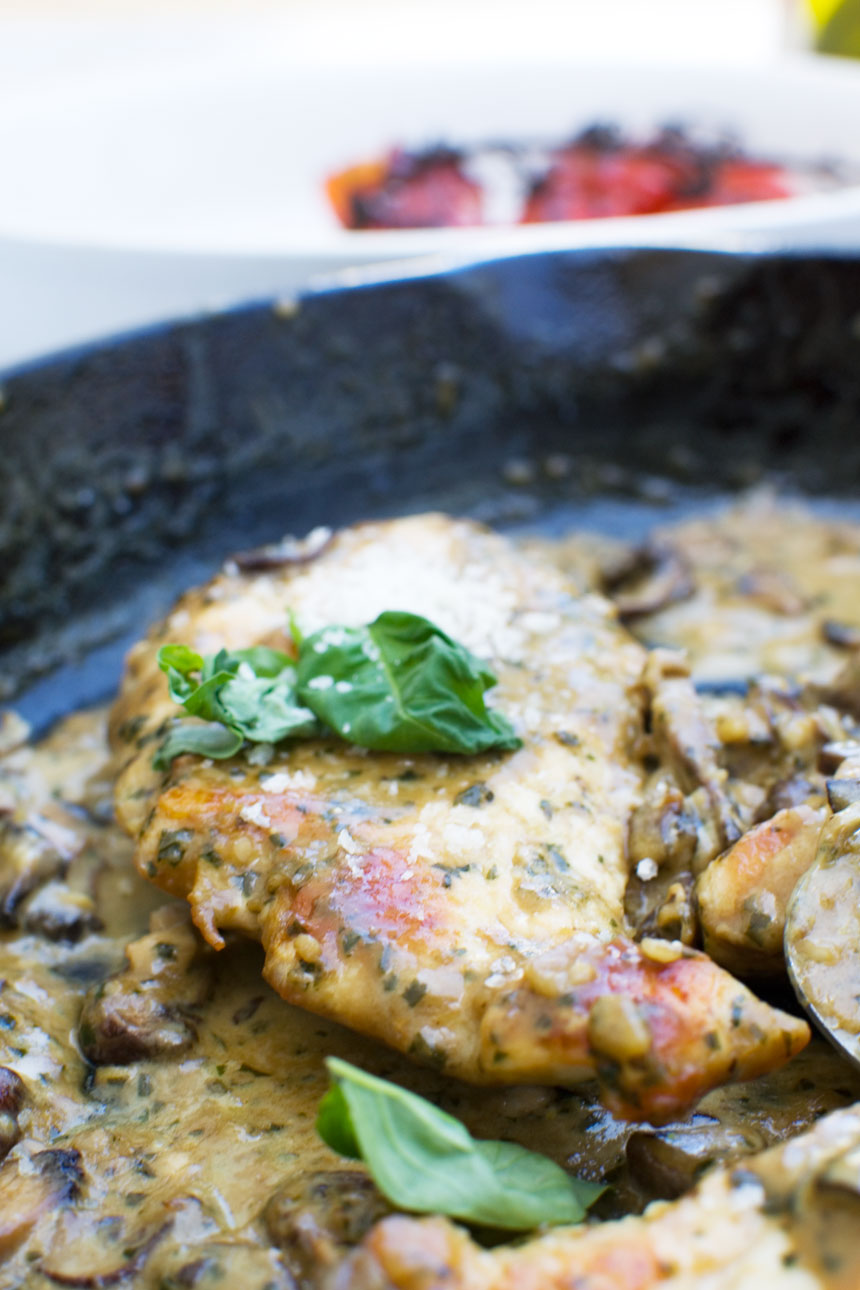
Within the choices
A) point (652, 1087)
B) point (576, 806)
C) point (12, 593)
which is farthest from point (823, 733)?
point (12, 593)

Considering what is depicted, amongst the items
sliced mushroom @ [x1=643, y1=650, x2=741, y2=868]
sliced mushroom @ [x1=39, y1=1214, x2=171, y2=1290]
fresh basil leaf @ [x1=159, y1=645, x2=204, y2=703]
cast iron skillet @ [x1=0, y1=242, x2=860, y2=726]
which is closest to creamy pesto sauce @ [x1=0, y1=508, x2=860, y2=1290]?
sliced mushroom @ [x1=39, y1=1214, x2=171, y2=1290]

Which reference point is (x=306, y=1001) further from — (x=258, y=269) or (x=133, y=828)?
(x=258, y=269)

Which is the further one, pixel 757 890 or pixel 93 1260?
pixel 757 890

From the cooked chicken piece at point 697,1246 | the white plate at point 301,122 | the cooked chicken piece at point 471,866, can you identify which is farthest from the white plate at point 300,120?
the cooked chicken piece at point 697,1246

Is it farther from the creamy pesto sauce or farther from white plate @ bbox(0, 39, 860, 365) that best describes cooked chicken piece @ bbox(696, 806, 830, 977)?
white plate @ bbox(0, 39, 860, 365)

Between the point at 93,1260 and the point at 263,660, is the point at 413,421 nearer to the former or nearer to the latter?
the point at 263,660

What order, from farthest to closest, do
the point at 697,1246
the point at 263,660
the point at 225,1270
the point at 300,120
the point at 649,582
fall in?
the point at 300,120 < the point at 649,582 < the point at 263,660 < the point at 225,1270 < the point at 697,1246

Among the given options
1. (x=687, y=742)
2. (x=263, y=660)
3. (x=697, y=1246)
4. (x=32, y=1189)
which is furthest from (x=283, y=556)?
(x=697, y=1246)
